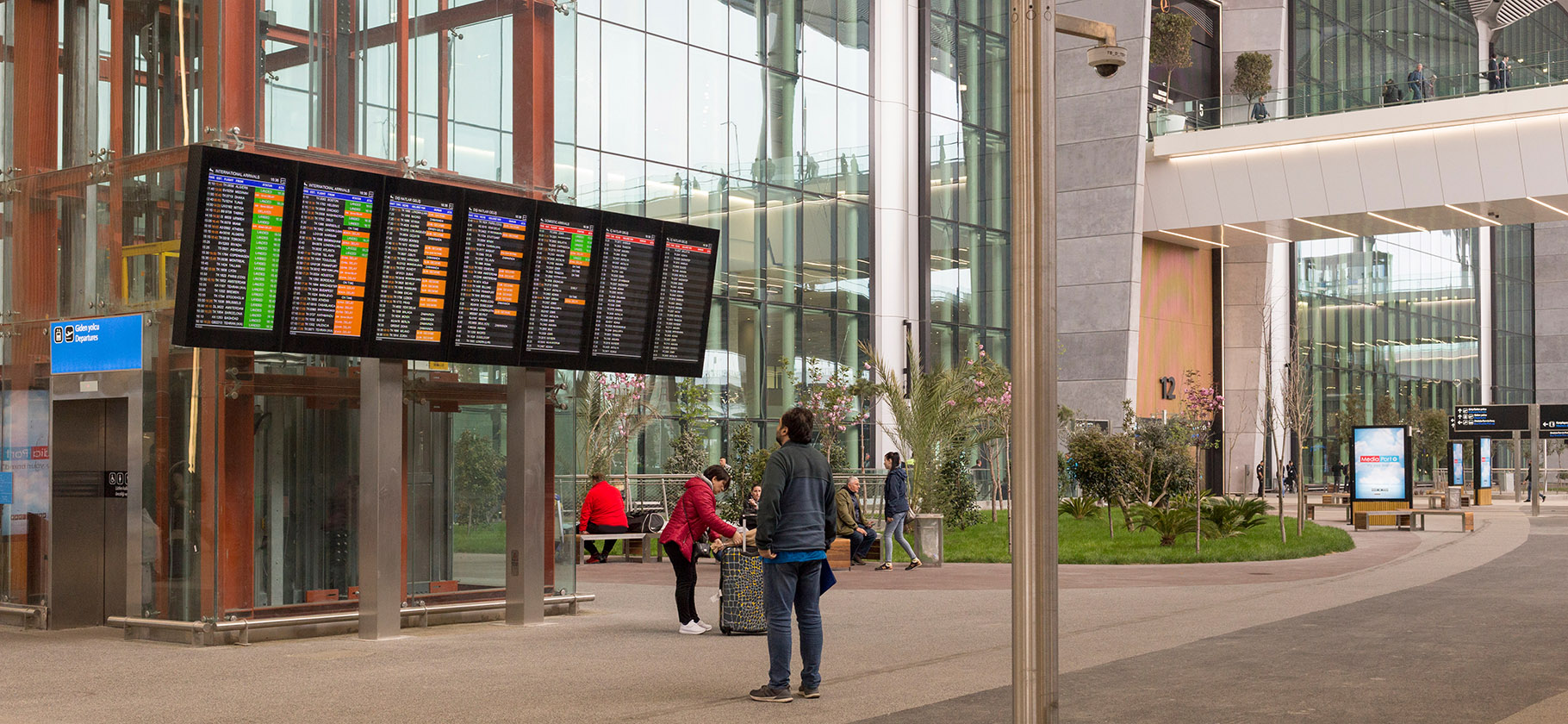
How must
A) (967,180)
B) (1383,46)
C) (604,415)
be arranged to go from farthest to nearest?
(1383,46) < (967,180) < (604,415)

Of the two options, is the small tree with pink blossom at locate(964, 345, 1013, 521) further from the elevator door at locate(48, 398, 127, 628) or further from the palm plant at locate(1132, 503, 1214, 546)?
the elevator door at locate(48, 398, 127, 628)

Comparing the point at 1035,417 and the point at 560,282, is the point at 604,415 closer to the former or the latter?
the point at 560,282

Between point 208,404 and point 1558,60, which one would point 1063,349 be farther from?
point 208,404

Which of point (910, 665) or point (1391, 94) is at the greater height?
point (1391, 94)

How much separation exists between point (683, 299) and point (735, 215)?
21.2m

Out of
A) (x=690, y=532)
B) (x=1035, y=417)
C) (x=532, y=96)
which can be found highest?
(x=532, y=96)

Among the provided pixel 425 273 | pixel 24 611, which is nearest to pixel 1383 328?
pixel 425 273

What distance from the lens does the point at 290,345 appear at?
492 inches

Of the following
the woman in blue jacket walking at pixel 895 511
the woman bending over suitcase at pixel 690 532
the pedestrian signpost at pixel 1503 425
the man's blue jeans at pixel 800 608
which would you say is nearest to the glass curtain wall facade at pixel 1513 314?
the pedestrian signpost at pixel 1503 425

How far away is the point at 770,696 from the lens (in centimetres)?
951

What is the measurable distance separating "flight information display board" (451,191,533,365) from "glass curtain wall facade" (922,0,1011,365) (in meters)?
27.8

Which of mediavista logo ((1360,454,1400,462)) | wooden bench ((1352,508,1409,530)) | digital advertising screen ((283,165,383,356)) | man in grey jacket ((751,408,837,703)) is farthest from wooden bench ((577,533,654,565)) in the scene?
mediavista logo ((1360,454,1400,462))

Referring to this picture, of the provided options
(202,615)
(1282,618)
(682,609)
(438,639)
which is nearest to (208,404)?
(202,615)

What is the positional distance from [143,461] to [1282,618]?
10.3 m
